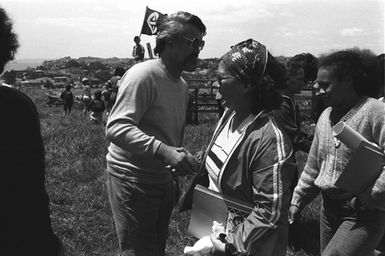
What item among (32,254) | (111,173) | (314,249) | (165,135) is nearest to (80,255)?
(111,173)

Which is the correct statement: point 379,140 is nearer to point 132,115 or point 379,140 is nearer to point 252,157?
point 252,157

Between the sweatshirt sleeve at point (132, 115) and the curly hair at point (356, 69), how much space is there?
4.03 ft

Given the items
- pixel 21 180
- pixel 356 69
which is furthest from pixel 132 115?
pixel 356 69

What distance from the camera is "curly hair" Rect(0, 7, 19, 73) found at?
79.7 inches

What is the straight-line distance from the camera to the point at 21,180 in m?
1.91

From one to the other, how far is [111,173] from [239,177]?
1268 millimetres

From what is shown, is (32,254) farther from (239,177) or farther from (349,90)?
(349,90)

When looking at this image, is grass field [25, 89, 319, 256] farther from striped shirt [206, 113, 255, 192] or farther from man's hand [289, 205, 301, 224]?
striped shirt [206, 113, 255, 192]

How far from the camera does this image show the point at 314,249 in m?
4.98

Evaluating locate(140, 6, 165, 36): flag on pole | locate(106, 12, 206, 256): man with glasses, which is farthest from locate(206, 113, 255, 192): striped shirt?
locate(140, 6, 165, 36): flag on pole

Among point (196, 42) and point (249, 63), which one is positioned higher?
point (196, 42)

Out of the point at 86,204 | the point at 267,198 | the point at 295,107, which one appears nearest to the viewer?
the point at 267,198

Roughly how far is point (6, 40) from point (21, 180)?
608 mm

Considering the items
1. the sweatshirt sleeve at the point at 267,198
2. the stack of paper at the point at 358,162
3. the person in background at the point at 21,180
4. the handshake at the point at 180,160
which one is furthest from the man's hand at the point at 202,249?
the stack of paper at the point at 358,162
